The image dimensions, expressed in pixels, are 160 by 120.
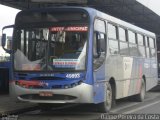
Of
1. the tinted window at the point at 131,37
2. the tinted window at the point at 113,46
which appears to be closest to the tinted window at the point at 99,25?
the tinted window at the point at 113,46

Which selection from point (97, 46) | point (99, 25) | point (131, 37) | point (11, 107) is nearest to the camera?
point (97, 46)

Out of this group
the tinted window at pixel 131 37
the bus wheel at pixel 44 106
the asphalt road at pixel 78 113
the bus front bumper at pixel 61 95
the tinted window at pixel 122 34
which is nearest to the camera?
the bus front bumper at pixel 61 95

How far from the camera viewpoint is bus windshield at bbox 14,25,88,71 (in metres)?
13.5

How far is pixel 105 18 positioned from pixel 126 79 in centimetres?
311

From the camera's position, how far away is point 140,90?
64.5ft

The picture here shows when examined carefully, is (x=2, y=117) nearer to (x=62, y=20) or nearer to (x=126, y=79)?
(x=62, y=20)

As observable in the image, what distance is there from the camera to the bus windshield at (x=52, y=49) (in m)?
13.5

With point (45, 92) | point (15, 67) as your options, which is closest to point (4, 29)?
point (15, 67)

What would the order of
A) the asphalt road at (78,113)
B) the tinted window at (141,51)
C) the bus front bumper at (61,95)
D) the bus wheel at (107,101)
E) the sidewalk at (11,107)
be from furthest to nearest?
the tinted window at (141,51) < the bus wheel at (107,101) < the sidewalk at (11,107) < the asphalt road at (78,113) < the bus front bumper at (61,95)

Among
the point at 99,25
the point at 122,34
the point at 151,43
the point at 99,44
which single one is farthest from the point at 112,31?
the point at 151,43

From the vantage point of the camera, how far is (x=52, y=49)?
45.0ft

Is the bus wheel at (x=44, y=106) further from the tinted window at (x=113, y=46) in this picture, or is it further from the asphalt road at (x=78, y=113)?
the tinted window at (x=113, y=46)

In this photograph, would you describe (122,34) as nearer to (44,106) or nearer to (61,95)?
(44,106)

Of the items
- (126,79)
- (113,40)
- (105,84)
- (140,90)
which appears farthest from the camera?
(140,90)
